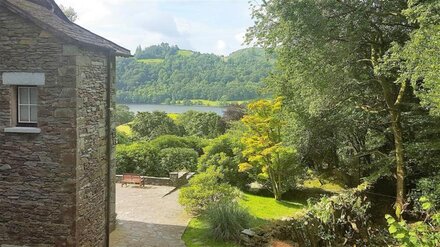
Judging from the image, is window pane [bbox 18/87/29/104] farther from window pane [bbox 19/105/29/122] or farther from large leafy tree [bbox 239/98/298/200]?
large leafy tree [bbox 239/98/298/200]

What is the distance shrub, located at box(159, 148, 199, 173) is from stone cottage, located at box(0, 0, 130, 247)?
1315 cm

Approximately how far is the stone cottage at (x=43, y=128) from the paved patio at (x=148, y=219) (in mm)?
2667

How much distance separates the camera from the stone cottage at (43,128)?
Result: 28.5 feet

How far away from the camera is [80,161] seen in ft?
30.0

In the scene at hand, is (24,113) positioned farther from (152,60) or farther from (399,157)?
(152,60)

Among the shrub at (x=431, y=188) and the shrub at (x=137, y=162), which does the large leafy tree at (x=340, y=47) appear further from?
the shrub at (x=137, y=162)

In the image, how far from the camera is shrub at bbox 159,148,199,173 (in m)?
22.8

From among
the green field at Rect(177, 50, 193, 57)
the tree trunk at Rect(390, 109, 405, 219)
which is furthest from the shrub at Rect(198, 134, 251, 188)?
the green field at Rect(177, 50, 193, 57)

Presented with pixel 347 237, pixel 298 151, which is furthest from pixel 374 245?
pixel 298 151

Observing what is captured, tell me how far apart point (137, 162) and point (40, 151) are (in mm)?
13622

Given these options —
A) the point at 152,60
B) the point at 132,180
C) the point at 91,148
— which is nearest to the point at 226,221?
the point at 91,148

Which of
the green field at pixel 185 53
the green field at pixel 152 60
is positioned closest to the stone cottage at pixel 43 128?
the green field at pixel 152 60

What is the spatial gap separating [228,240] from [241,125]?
40.0 feet

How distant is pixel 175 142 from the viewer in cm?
2569
